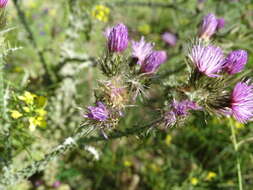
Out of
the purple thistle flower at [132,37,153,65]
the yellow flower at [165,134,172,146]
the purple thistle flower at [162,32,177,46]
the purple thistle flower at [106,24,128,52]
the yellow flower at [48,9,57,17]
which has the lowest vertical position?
the yellow flower at [165,134,172,146]

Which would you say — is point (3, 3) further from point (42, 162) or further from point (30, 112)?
point (42, 162)

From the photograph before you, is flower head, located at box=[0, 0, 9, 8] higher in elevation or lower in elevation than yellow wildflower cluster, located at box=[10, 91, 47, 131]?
higher

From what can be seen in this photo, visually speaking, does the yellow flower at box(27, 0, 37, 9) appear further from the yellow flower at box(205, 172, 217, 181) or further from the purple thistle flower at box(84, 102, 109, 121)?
the purple thistle flower at box(84, 102, 109, 121)

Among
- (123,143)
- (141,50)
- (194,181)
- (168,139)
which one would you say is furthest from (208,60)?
(123,143)

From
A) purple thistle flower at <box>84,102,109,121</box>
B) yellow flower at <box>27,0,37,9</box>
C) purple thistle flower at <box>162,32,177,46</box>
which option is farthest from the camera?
yellow flower at <box>27,0,37,9</box>

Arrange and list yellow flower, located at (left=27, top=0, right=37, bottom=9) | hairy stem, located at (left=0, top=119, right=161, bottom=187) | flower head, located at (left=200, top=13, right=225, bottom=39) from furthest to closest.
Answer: yellow flower, located at (left=27, top=0, right=37, bottom=9), flower head, located at (left=200, top=13, right=225, bottom=39), hairy stem, located at (left=0, top=119, right=161, bottom=187)

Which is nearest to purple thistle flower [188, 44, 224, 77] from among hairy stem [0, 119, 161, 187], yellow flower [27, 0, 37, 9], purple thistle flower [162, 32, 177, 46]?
hairy stem [0, 119, 161, 187]

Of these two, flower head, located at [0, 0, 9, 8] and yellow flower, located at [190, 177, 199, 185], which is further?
yellow flower, located at [190, 177, 199, 185]
